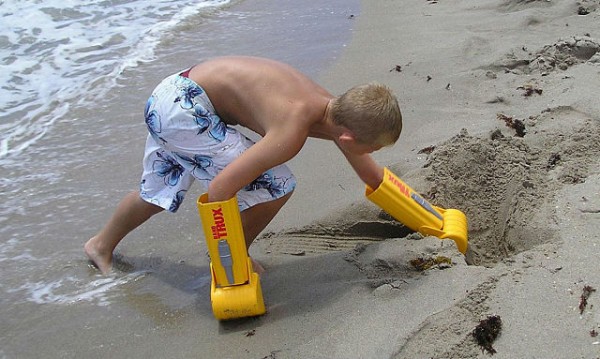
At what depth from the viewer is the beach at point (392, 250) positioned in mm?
2180

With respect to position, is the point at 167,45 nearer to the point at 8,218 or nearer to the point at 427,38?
the point at 427,38

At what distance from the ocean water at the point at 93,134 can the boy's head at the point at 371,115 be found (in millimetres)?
936

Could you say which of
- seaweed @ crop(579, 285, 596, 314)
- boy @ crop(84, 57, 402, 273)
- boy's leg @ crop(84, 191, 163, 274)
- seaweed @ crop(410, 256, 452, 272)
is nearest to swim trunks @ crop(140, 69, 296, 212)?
boy @ crop(84, 57, 402, 273)

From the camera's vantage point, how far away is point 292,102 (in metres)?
2.44

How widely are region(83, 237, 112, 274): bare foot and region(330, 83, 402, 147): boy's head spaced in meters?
1.28

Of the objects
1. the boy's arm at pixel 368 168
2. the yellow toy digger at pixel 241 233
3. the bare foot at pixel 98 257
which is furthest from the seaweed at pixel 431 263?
the bare foot at pixel 98 257

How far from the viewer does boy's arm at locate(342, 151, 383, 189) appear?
267 cm

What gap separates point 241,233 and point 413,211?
708 mm

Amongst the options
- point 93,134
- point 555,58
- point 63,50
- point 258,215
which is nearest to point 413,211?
point 258,215

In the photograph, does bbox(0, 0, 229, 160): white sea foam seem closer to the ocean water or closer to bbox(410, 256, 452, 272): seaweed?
the ocean water

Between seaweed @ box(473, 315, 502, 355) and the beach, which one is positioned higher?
seaweed @ box(473, 315, 502, 355)

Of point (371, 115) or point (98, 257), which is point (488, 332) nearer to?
point (371, 115)

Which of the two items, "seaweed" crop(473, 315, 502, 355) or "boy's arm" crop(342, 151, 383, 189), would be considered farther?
"boy's arm" crop(342, 151, 383, 189)

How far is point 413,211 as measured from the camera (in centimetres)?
267
